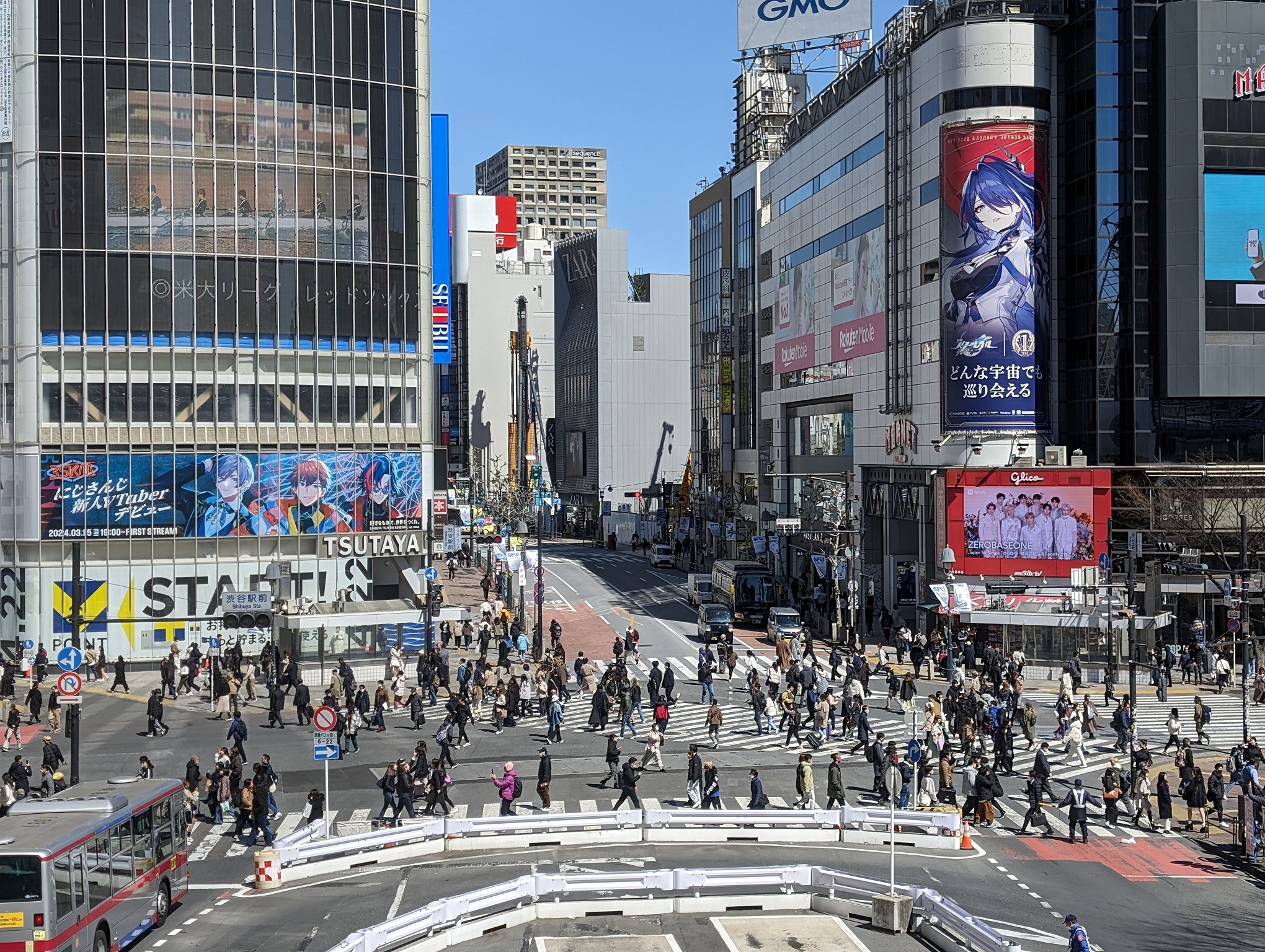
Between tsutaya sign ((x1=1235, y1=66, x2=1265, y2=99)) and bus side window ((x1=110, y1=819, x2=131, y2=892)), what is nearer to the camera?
bus side window ((x1=110, y1=819, x2=131, y2=892))

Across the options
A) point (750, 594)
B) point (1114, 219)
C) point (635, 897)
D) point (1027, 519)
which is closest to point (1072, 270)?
point (1114, 219)

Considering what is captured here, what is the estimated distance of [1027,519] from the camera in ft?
198

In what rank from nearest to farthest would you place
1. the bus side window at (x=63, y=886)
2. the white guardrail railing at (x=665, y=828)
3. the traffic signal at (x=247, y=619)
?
the bus side window at (x=63, y=886) < the white guardrail railing at (x=665, y=828) < the traffic signal at (x=247, y=619)

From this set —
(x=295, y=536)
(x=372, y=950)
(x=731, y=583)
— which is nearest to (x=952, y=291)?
(x=731, y=583)

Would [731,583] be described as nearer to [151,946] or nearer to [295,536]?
[295,536]

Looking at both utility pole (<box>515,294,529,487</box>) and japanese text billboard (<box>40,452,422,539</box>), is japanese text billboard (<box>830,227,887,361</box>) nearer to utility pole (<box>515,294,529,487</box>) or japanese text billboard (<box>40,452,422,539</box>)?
japanese text billboard (<box>40,452,422,539</box>)

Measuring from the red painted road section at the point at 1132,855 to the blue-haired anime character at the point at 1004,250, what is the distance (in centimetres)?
3350

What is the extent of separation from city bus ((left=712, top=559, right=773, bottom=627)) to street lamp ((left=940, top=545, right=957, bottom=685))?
972 cm

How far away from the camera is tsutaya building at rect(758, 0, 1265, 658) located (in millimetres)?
59031

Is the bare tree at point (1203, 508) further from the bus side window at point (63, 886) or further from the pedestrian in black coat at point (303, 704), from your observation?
the bus side window at point (63, 886)

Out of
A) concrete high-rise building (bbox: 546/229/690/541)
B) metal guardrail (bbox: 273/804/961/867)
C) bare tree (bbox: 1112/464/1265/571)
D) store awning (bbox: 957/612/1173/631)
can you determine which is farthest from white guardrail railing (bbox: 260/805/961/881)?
concrete high-rise building (bbox: 546/229/690/541)

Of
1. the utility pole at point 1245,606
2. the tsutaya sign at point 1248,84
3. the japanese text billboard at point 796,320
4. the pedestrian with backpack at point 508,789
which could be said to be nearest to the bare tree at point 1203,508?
the utility pole at point 1245,606

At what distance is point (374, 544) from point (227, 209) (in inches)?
638

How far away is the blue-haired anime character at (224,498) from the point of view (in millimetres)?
60625
